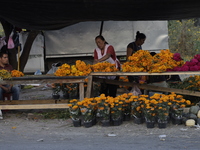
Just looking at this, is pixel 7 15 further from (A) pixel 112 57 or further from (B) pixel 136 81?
(B) pixel 136 81

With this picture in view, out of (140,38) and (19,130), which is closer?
(19,130)

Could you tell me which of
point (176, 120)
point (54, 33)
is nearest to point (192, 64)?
point (176, 120)

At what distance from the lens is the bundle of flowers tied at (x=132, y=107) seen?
257 inches

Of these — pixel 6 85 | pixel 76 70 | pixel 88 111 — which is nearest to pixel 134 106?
pixel 88 111

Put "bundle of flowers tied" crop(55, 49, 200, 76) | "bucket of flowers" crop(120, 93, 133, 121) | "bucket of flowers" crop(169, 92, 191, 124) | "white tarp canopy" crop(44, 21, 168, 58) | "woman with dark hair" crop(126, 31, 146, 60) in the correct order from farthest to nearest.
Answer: "white tarp canopy" crop(44, 21, 168, 58)
"woman with dark hair" crop(126, 31, 146, 60)
"bundle of flowers tied" crop(55, 49, 200, 76)
"bucket of flowers" crop(120, 93, 133, 121)
"bucket of flowers" crop(169, 92, 191, 124)

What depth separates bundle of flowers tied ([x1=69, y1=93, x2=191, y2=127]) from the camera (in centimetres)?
654

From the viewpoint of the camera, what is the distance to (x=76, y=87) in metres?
10.0

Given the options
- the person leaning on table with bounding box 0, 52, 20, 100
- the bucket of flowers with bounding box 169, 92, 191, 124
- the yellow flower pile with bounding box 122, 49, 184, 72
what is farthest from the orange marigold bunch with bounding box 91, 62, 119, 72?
the person leaning on table with bounding box 0, 52, 20, 100

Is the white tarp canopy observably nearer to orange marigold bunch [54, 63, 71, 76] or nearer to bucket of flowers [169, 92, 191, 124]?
orange marigold bunch [54, 63, 71, 76]

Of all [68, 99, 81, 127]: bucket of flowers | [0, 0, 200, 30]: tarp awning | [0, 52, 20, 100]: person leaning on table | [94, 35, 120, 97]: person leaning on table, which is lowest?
[68, 99, 81, 127]: bucket of flowers

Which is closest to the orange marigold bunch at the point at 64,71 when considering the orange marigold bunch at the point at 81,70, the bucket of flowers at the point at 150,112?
the orange marigold bunch at the point at 81,70

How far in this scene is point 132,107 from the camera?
6.91 meters

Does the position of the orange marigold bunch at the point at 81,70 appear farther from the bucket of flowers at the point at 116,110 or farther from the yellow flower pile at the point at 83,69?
the bucket of flowers at the point at 116,110

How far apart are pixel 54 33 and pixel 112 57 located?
704cm
